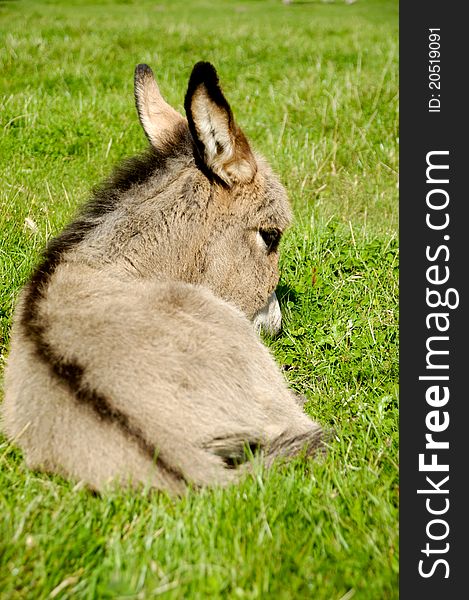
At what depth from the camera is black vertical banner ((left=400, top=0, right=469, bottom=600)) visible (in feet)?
12.5

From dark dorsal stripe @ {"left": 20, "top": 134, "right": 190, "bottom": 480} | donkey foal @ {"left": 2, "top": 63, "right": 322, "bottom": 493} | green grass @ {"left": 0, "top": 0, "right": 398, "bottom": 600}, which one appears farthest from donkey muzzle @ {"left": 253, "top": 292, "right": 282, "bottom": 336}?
dark dorsal stripe @ {"left": 20, "top": 134, "right": 190, "bottom": 480}

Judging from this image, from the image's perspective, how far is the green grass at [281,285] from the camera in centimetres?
322

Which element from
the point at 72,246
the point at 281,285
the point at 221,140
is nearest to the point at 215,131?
the point at 221,140

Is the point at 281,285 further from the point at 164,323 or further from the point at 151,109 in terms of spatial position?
the point at 164,323

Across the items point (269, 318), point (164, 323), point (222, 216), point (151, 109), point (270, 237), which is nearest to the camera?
point (164, 323)

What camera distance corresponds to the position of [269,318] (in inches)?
223

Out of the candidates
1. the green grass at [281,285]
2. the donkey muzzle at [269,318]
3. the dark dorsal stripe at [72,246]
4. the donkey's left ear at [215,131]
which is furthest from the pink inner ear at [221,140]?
the green grass at [281,285]

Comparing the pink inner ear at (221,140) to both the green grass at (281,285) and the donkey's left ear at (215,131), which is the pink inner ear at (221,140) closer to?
the donkey's left ear at (215,131)

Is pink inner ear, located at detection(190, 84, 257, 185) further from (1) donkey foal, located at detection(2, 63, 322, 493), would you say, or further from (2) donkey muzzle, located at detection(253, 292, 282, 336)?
(2) donkey muzzle, located at detection(253, 292, 282, 336)

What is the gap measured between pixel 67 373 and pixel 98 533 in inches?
30.9

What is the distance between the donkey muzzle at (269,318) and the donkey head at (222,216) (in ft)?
0.08

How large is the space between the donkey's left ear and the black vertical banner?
131 centimetres

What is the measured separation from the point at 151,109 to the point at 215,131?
1.25 metres

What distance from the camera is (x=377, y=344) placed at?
18.7 feet
